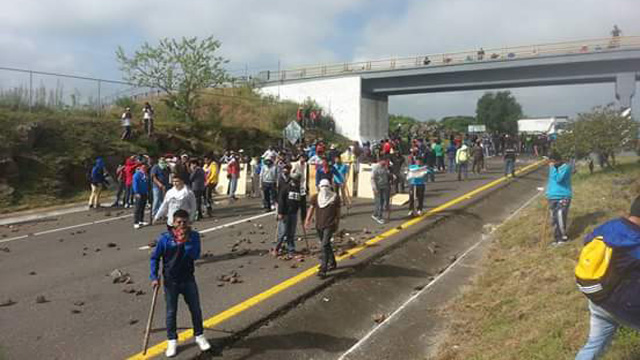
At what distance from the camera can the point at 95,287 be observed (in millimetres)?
7414

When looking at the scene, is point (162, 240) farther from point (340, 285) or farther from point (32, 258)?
point (32, 258)

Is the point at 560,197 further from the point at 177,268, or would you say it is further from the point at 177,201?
the point at 177,268

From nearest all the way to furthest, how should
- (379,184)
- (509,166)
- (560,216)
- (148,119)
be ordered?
(560,216) → (379,184) → (509,166) → (148,119)

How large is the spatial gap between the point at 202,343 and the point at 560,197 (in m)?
6.99

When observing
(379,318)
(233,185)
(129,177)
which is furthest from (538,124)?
(379,318)

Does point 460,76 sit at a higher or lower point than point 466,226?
higher

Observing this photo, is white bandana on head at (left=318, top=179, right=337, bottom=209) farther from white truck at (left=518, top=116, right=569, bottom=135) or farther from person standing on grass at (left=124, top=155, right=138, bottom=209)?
white truck at (left=518, top=116, right=569, bottom=135)

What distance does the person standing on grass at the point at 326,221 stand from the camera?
7.79 metres

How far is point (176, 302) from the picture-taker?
5246 mm

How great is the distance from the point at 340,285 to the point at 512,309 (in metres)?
2.64

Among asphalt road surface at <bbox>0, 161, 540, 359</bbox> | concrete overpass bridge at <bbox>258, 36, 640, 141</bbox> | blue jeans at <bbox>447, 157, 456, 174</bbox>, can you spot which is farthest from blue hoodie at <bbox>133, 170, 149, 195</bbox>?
concrete overpass bridge at <bbox>258, 36, 640, 141</bbox>

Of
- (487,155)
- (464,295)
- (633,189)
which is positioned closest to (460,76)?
(487,155)

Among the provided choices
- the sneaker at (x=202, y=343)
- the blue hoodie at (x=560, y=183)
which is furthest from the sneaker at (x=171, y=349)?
the blue hoodie at (x=560, y=183)

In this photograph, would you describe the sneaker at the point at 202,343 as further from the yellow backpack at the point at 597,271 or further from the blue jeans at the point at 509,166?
the blue jeans at the point at 509,166
